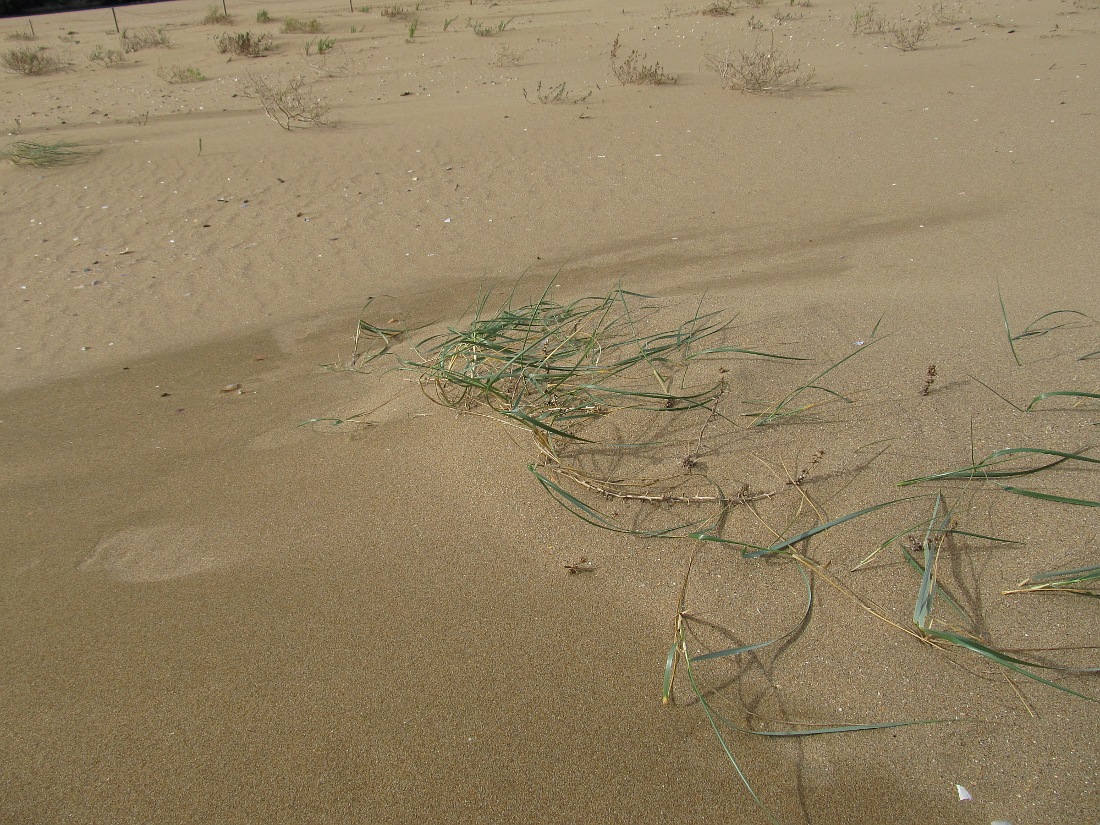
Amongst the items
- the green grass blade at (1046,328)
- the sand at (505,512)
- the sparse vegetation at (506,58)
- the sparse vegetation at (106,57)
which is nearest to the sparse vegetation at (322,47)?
the sparse vegetation at (506,58)

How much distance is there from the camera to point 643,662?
5.48ft

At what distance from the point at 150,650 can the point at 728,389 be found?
169cm

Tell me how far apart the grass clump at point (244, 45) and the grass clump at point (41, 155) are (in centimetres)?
414

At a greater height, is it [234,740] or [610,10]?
[610,10]

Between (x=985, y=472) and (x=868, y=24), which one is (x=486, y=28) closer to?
(x=868, y=24)

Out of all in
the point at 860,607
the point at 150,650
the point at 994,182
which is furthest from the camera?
the point at 994,182

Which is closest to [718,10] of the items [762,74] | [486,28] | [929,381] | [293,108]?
[486,28]

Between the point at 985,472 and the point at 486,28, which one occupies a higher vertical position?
the point at 486,28

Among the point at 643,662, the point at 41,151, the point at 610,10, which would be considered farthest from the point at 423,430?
the point at 610,10

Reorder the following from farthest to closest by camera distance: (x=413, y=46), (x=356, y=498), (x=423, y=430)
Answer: (x=413, y=46) < (x=423, y=430) < (x=356, y=498)

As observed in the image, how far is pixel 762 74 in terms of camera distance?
677 centimetres

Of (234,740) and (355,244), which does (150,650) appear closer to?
(234,740)

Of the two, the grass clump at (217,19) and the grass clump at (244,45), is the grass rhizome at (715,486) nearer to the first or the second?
the grass clump at (244,45)

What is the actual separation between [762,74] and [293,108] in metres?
4.15
